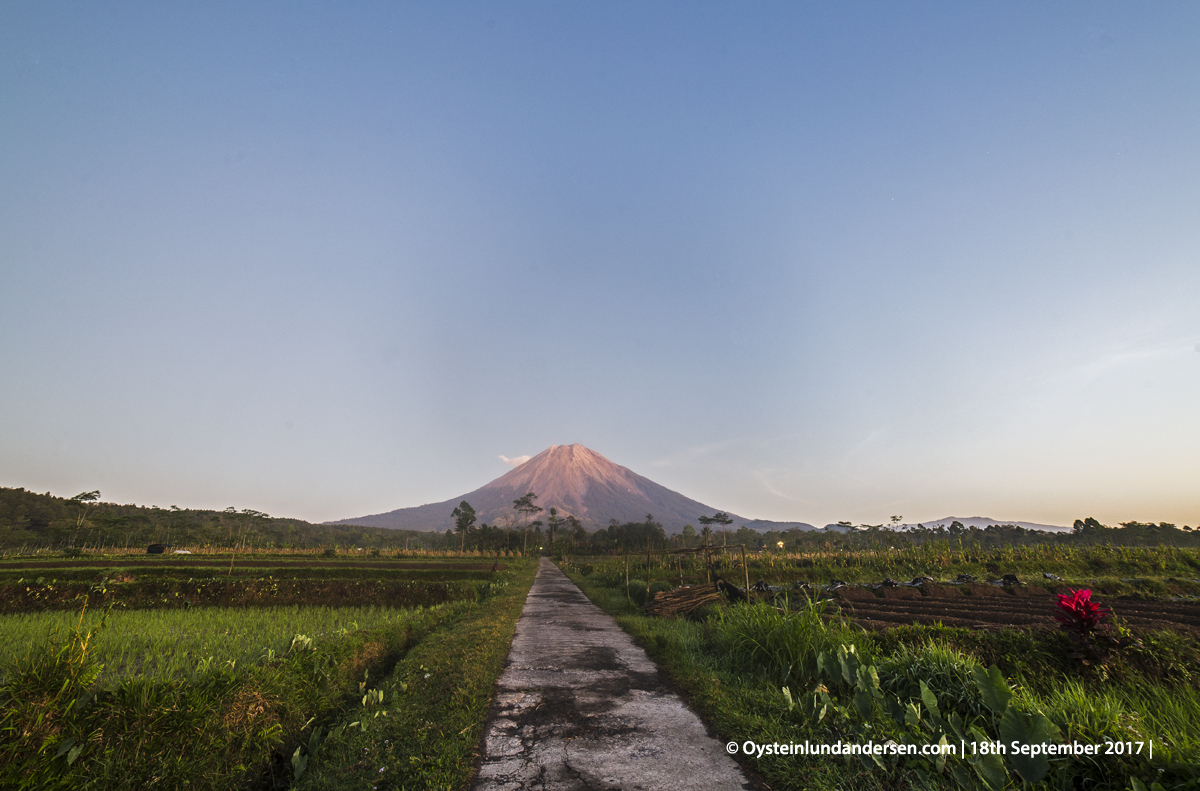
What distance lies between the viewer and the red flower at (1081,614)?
5.12 m

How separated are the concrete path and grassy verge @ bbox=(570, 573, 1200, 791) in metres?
0.41

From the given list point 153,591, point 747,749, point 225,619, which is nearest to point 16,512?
point 153,591

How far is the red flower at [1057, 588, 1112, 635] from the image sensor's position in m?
5.12

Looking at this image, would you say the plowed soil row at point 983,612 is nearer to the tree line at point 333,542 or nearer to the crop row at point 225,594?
the crop row at point 225,594

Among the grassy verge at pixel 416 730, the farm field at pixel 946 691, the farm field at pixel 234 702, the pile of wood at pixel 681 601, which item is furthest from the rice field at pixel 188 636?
the pile of wood at pixel 681 601

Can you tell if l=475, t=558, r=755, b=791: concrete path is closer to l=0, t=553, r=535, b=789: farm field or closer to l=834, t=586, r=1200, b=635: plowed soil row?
l=0, t=553, r=535, b=789: farm field

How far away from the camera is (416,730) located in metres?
4.75

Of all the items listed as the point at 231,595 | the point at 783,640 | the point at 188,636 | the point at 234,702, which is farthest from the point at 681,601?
the point at 231,595

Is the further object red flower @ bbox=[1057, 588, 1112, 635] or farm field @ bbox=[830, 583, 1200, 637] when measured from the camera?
farm field @ bbox=[830, 583, 1200, 637]

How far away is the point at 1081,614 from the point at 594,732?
571 centimetres

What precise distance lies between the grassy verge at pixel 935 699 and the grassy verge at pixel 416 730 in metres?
2.63

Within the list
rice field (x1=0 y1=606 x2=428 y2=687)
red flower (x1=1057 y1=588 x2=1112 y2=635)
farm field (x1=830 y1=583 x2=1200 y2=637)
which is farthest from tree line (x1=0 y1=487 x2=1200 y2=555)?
red flower (x1=1057 y1=588 x2=1112 y2=635)

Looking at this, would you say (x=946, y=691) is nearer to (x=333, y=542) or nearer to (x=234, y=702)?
(x=234, y=702)

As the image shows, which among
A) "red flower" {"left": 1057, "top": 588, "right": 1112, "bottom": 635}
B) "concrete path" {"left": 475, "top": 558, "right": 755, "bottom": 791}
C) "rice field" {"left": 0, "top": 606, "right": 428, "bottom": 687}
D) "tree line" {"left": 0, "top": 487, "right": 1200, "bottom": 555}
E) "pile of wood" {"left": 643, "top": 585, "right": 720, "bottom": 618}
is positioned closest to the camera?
"concrete path" {"left": 475, "top": 558, "right": 755, "bottom": 791}
